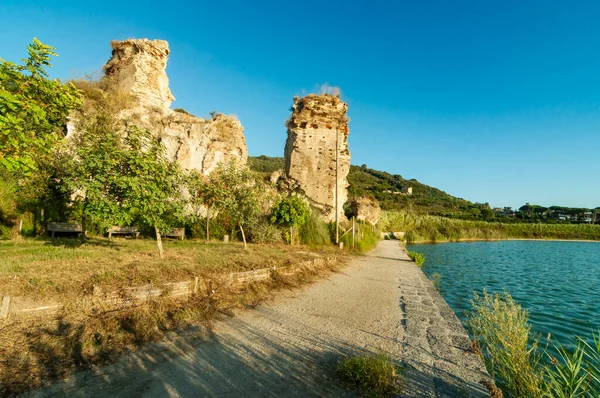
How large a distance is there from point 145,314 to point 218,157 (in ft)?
51.2

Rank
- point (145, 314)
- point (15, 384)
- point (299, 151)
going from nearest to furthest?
point (15, 384) → point (145, 314) → point (299, 151)

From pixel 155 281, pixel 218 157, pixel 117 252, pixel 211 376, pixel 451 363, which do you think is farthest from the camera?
pixel 218 157

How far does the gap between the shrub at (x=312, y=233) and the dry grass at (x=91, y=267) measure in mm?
7176

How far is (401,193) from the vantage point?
93.9 metres

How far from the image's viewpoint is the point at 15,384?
10.9 feet

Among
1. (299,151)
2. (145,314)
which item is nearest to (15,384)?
(145,314)

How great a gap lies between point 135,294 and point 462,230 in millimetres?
46203

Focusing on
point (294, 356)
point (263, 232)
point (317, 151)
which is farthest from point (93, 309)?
point (317, 151)

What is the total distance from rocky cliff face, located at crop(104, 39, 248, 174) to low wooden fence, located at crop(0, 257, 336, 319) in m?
12.4

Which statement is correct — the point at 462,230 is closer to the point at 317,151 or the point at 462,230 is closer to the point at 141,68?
the point at 317,151

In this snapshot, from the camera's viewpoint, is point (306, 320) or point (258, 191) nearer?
point (306, 320)

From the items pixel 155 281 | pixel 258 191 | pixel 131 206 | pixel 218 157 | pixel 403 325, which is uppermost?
pixel 218 157

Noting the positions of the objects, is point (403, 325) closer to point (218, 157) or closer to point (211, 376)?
point (211, 376)

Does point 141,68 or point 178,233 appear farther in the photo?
point 141,68
